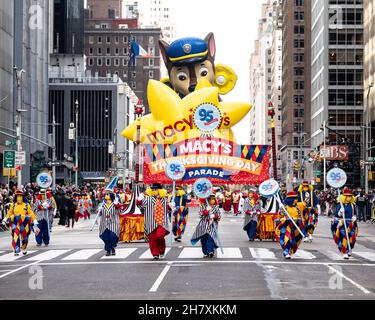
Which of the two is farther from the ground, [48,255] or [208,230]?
[208,230]

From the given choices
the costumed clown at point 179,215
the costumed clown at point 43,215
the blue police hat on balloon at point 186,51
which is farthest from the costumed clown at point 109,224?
the blue police hat on balloon at point 186,51

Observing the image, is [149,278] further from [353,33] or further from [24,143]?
[353,33]

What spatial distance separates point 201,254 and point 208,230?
3.91 ft

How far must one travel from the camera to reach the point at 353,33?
369ft

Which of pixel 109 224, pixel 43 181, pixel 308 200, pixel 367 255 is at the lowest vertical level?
pixel 367 255

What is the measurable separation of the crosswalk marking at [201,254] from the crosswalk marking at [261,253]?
0.38 metres

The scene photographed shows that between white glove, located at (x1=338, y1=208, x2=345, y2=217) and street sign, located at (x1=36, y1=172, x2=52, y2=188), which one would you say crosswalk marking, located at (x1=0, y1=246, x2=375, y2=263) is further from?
street sign, located at (x1=36, y1=172, x2=52, y2=188)

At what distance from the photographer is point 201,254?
24328 millimetres

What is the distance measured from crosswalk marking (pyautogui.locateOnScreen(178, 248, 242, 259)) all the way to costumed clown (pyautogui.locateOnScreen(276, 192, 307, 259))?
1.22 meters

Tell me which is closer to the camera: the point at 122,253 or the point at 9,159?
the point at 122,253

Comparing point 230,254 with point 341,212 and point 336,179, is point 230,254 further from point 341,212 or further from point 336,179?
point 336,179

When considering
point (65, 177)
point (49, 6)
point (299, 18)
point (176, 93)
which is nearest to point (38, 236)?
point (176, 93)

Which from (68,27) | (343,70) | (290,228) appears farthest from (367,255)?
(68,27)

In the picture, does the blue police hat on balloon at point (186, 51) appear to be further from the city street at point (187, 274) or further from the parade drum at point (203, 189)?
the parade drum at point (203, 189)
